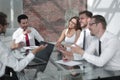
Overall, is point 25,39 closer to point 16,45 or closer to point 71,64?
point 16,45

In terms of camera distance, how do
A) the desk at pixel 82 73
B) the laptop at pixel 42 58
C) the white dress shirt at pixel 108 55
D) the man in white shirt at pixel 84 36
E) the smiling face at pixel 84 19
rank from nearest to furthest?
the desk at pixel 82 73 → the white dress shirt at pixel 108 55 → the laptop at pixel 42 58 → the man in white shirt at pixel 84 36 → the smiling face at pixel 84 19

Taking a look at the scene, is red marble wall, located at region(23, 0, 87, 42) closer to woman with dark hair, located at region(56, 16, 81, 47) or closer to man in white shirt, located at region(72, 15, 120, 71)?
woman with dark hair, located at region(56, 16, 81, 47)

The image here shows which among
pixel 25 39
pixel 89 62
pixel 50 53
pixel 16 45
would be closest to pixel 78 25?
pixel 25 39

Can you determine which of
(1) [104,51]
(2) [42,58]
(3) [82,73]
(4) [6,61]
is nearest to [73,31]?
(2) [42,58]

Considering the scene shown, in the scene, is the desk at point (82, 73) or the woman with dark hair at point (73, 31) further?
the woman with dark hair at point (73, 31)

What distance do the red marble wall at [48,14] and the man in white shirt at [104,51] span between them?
3.97m

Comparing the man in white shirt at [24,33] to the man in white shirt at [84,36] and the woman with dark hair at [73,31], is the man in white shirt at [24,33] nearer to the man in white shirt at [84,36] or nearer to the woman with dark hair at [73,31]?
the woman with dark hair at [73,31]

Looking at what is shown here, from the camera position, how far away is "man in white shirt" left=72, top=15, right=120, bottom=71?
2.99 m

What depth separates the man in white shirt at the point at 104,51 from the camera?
299 cm

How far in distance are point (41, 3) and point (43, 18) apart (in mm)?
342

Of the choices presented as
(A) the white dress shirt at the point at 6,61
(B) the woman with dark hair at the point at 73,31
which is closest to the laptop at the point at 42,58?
(A) the white dress shirt at the point at 6,61

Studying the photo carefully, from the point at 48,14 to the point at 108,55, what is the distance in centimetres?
434

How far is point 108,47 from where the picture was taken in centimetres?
302

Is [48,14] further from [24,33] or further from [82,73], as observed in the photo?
[82,73]
